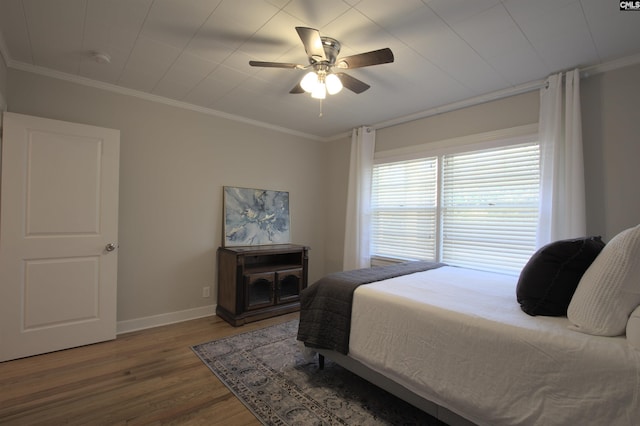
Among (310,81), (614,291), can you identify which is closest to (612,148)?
(614,291)

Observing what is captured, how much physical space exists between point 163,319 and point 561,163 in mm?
4165

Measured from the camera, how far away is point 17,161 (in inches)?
95.2

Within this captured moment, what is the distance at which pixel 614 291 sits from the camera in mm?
1228

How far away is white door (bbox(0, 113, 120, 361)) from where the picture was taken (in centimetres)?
241

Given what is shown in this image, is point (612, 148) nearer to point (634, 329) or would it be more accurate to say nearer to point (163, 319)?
point (634, 329)

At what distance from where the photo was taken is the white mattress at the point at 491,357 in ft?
3.67

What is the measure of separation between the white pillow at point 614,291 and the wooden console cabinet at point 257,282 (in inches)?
110

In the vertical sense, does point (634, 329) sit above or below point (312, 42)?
below

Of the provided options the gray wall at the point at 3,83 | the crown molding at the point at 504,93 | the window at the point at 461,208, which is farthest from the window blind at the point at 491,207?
the gray wall at the point at 3,83

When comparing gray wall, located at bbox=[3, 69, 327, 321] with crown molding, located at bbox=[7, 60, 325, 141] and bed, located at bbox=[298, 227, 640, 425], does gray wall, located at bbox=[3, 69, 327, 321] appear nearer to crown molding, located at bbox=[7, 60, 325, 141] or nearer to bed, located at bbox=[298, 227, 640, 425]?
crown molding, located at bbox=[7, 60, 325, 141]

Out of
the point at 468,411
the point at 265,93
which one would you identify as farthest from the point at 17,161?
the point at 468,411

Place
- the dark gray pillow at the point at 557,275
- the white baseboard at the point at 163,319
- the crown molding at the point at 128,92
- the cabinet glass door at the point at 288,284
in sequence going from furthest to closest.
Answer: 1. the cabinet glass door at the point at 288,284
2. the white baseboard at the point at 163,319
3. the crown molding at the point at 128,92
4. the dark gray pillow at the point at 557,275

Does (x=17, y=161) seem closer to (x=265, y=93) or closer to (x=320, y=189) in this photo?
(x=265, y=93)

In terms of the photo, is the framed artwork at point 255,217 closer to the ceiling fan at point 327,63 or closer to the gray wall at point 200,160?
the gray wall at point 200,160
